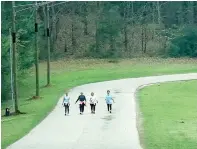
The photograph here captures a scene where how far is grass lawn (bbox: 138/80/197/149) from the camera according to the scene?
63.4 ft

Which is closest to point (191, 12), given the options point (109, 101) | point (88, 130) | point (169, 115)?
point (109, 101)

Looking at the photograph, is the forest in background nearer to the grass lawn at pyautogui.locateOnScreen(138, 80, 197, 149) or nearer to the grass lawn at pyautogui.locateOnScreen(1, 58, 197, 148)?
the grass lawn at pyautogui.locateOnScreen(1, 58, 197, 148)

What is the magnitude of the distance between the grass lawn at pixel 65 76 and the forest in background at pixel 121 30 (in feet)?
10.2

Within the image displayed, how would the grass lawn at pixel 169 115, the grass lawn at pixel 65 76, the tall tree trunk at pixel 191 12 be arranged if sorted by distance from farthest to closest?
the tall tree trunk at pixel 191 12 < the grass lawn at pixel 65 76 < the grass lawn at pixel 169 115

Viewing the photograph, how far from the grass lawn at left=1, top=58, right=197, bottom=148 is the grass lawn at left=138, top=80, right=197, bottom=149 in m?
5.12

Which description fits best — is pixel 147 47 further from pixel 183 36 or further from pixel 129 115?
pixel 129 115

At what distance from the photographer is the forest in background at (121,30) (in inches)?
2648

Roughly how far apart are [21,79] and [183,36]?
28.5m

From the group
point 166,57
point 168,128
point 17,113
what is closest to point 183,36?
point 166,57

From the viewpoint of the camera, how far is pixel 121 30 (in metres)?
71.6

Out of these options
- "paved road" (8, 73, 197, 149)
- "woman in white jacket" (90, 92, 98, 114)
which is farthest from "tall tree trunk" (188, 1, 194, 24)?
"woman in white jacket" (90, 92, 98, 114)

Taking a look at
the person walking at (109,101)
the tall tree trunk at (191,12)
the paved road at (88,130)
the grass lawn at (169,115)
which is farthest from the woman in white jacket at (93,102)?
the tall tree trunk at (191,12)

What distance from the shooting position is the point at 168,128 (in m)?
22.4

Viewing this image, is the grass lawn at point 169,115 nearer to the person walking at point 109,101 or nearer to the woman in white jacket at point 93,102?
the person walking at point 109,101
